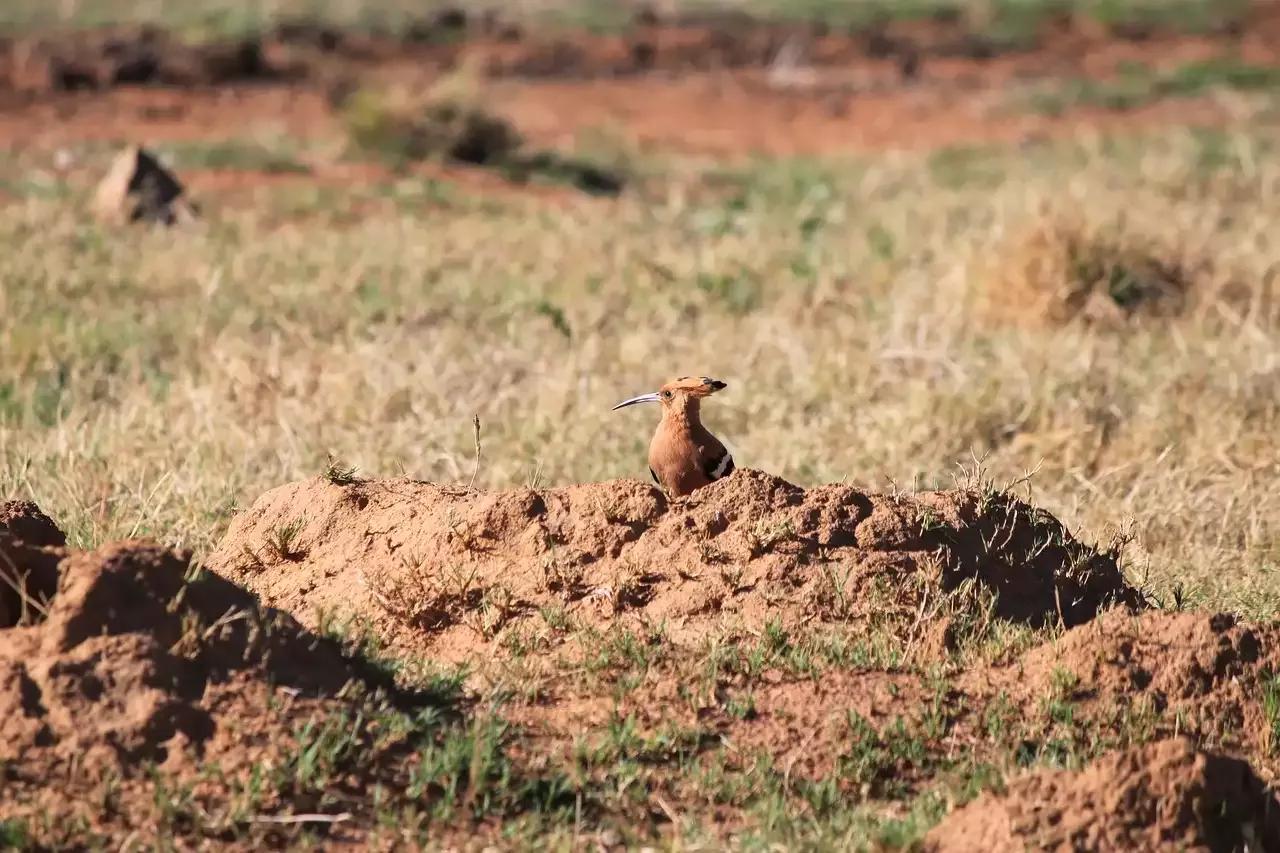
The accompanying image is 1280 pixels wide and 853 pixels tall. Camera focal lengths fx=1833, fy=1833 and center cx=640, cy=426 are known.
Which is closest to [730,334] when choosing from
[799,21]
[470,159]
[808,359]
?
[808,359]

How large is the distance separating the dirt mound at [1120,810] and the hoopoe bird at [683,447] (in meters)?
1.55

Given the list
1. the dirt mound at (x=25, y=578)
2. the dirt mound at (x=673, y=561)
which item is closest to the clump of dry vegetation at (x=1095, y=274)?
the dirt mound at (x=673, y=561)

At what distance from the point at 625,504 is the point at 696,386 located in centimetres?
36

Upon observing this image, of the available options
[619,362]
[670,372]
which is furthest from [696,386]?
[619,362]

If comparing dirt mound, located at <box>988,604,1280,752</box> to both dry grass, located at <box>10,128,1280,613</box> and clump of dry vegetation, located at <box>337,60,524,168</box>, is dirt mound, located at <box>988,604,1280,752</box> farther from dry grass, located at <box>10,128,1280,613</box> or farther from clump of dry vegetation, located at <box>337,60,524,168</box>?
clump of dry vegetation, located at <box>337,60,524,168</box>

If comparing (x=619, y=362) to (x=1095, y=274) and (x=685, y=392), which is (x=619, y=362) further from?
(x=685, y=392)

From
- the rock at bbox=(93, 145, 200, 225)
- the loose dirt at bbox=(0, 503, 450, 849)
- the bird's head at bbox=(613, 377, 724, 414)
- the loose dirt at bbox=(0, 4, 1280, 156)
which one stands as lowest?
the loose dirt at bbox=(0, 4, 1280, 156)

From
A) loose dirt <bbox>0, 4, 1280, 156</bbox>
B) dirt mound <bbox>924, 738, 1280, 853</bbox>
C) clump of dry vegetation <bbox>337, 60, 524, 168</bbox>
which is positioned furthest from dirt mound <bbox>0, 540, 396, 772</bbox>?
loose dirt <bbox>0, 4, 1280, 156</bbox>

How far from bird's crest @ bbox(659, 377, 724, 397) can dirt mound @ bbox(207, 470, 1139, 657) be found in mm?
246

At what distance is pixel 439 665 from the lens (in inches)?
171

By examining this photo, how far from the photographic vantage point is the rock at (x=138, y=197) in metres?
10.5

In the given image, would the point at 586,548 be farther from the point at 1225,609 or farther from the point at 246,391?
the point at 246,391

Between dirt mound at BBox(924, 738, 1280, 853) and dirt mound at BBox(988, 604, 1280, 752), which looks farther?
dirt mound at BBox(988, 604, 1280, 752)

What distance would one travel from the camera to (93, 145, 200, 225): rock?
34.3 feet
